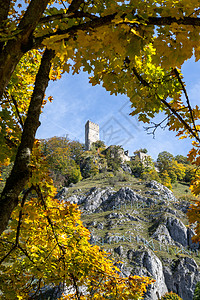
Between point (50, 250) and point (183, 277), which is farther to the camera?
point (183, 277)

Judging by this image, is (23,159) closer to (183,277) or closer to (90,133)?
(183,277)

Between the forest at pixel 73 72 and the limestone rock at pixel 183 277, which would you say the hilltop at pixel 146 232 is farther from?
the forest at pixel 73 72

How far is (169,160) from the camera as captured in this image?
42156 mm

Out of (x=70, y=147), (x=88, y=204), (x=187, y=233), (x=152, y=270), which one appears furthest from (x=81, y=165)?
(x=152, y=270)

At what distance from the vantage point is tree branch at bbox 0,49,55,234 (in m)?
1.34

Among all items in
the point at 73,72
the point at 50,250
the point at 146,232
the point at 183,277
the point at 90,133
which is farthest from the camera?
the point at 90,133

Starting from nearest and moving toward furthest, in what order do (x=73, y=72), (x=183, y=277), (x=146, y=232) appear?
(x=73, y=72) < (x=183, y=277) < (x=146, y=232)

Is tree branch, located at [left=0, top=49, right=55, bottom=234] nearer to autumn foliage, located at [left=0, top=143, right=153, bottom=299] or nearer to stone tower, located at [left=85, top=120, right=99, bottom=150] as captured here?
autumn foliage, located at [left=0, top=143, right=153, bottom=299]

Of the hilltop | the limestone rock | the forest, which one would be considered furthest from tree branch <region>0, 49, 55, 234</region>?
the limestone rock

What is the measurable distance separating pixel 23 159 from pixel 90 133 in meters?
51.4

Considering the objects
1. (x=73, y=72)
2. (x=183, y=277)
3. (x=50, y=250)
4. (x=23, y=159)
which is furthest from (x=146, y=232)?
(x=73, y=72)

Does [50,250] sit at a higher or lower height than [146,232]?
lower

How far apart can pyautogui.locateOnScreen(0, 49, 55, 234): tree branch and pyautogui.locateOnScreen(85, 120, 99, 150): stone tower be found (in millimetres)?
48348

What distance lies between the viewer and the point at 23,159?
1.49m
